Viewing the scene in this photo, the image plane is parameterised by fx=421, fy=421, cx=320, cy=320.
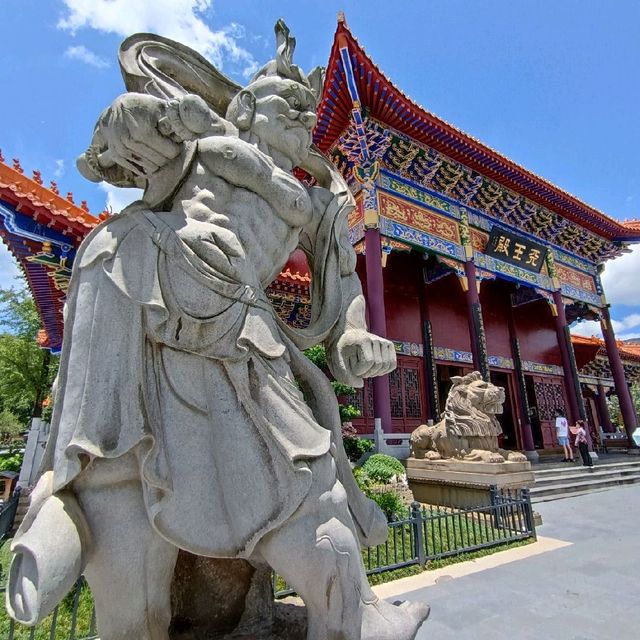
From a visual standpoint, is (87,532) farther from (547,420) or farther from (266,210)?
(547,420)

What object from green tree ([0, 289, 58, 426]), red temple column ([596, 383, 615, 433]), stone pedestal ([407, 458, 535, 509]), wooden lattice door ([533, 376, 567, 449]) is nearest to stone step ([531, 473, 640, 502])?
stone pedestal ([407, 458, 535, 509])

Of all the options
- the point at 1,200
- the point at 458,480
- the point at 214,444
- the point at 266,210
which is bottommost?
the point at 458,480

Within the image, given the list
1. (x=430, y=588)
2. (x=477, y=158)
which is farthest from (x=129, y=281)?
(x=477, y=158)

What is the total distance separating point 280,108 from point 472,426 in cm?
595

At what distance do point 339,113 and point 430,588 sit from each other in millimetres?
8711

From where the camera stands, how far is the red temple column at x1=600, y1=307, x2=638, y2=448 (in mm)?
13258

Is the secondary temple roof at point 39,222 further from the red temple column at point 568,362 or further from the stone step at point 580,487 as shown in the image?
the red temple column at point 568,362

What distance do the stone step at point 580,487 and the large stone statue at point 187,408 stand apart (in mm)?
7103

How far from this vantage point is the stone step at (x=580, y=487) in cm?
721

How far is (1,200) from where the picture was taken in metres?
5.12

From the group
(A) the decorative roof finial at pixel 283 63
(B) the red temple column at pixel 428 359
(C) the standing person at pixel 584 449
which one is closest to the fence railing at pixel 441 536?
(A) the decorative roof finial at pixel 283 63

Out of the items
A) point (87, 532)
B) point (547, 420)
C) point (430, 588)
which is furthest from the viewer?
point (547, 420)

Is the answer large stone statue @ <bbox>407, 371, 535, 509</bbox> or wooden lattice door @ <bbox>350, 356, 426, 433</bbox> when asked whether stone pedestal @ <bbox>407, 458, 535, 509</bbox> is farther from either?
wooden lattice door @ <bbox>350, 356, 426, 433</bbox>

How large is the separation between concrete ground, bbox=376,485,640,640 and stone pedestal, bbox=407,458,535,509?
0.88 m
